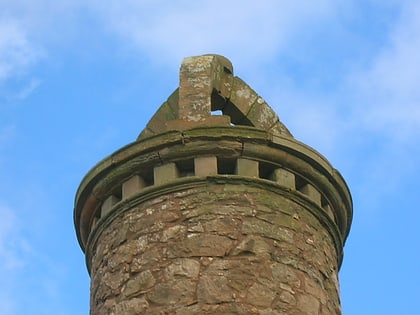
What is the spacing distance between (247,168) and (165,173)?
1.95 feet

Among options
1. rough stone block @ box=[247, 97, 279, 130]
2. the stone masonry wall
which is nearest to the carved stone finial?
rough stone block @ box=[247, 97, 279, 130]

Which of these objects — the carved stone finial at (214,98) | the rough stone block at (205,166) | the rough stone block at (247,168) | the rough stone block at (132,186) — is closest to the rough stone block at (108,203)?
the rough stone block at (132,186)

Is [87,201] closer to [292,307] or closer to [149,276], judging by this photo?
[149,276]

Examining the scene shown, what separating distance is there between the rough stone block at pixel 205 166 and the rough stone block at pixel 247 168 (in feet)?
0.58

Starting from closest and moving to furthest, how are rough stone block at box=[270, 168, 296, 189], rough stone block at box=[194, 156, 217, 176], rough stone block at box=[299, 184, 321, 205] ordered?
rough stone block at box=[194, 156, 217, 176], rough stone block at box=[270, 168, 296, 189], rough stone block at box=[299, 184, 321, 205]

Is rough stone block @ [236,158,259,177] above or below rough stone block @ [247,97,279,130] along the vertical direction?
below

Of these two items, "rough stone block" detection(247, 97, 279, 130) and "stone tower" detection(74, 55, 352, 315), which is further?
"rough stone block" detection(247, 97, 279, 130)

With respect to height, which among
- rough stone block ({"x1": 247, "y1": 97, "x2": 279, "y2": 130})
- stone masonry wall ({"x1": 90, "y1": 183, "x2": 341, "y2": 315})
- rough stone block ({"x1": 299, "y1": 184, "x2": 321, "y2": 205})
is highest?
rough stone block ({"x1": 247, "y1": 97, "x2": 279, "y2": 130})

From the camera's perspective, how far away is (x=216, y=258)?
Result: 6.41 m

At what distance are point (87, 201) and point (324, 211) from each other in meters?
1.81

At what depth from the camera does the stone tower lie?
6.33 m

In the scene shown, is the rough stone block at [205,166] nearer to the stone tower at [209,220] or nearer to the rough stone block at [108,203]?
the stone tower at [209,220]

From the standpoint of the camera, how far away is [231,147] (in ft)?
22.8

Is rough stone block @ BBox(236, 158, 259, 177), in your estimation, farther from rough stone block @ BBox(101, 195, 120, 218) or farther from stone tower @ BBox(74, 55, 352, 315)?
rough stone block @ BBox(101, 195, 120, 218)
